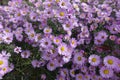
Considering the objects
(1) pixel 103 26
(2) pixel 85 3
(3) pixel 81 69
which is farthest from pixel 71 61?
(2) pixel 85 3

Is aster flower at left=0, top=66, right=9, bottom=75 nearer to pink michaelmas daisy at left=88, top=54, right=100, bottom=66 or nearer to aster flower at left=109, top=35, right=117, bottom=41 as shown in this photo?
pink michaelmas daisy at left=88, top=54, right=100, bottom=66

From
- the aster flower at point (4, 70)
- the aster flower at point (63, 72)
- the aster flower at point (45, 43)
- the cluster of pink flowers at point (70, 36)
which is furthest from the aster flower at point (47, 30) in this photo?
the aster flower at point (4, 70)

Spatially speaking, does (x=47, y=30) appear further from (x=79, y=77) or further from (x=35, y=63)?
(x=79, y=77)

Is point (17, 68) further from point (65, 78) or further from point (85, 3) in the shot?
point (85, 3)

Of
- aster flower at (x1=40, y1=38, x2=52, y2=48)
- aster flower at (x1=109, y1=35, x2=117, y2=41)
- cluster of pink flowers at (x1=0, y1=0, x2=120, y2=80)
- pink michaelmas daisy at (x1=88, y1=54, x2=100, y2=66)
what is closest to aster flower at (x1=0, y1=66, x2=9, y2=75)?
cluster of pink flowers at (x1=0, y1=0, x2=120, y2=80)

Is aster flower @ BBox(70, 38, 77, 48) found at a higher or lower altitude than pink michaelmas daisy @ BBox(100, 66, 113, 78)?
higher

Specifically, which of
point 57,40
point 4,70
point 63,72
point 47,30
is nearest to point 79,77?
point 63,72

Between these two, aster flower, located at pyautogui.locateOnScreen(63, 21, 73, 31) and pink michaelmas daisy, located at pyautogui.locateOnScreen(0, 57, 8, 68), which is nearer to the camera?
pink michaelmas daisy, located at pyautogui.locateOnScreen(0, 57, 8, 68)

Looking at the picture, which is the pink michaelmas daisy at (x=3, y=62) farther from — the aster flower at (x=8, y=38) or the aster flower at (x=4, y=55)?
the aster flower at (x=8, y=38)
